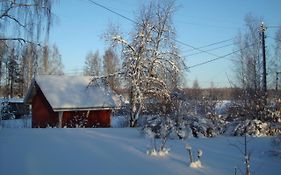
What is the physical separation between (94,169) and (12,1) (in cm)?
654

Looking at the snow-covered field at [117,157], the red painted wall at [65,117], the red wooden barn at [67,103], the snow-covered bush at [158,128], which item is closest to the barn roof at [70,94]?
the red wooden barn at [67,103]

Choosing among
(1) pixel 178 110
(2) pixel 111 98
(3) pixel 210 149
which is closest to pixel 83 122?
(2) pixel 111 98

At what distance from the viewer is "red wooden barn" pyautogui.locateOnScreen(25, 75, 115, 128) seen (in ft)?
89.1

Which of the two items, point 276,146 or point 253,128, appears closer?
point 276,146

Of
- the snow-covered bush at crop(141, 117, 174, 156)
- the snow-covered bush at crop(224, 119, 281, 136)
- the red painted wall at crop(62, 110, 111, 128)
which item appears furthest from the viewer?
the red painted wall at crop(62, 110, 111, 128)

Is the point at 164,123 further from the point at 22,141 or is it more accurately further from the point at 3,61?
the point at 3,61

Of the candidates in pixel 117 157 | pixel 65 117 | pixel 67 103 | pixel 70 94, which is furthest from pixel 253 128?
pixel 70 94

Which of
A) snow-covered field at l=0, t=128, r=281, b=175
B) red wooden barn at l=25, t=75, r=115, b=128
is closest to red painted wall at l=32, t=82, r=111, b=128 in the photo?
red wooden barn at l=25, t=75, r=115, b=128

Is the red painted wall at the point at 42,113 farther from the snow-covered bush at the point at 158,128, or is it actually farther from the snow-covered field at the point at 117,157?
the snow-covered field at the point at 117,157

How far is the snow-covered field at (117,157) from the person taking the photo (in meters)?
7.69

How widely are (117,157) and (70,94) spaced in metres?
19.9

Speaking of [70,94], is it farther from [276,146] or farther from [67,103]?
[276,146]

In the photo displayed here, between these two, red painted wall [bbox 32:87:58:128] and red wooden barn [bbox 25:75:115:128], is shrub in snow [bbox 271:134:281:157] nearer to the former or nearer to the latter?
red wooden barn [bbox 25:75:115:128]

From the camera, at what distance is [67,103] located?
2703 centimetres
